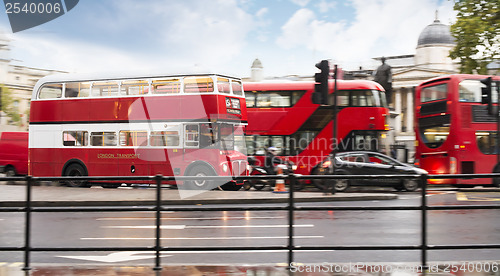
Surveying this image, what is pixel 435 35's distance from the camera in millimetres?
78562

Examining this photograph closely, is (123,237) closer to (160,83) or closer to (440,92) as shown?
(160,83)

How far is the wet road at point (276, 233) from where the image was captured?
6.03 meters

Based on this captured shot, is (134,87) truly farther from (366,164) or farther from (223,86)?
(366,164)

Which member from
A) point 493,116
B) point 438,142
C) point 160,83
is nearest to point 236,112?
point 160,83

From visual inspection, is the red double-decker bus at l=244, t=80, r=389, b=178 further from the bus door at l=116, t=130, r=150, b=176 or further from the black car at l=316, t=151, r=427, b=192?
the bus door at l=116, t=130, r=150, b=176

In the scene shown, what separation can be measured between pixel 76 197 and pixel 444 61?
77.9 meters

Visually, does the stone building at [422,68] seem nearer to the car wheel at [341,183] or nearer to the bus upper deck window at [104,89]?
the bus upper deck window at [104,89]

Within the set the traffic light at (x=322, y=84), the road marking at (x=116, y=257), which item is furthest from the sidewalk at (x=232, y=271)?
the traffic light at (x=322, y=84)

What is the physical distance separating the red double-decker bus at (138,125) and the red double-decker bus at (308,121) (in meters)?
3.12

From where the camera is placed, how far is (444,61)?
78.2 metres

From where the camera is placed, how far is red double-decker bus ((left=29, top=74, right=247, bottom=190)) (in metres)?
17.5

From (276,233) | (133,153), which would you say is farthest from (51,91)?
(276,233)

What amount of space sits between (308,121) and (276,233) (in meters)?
14.4

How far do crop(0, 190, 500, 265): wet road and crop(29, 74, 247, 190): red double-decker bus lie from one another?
8.38 meters
